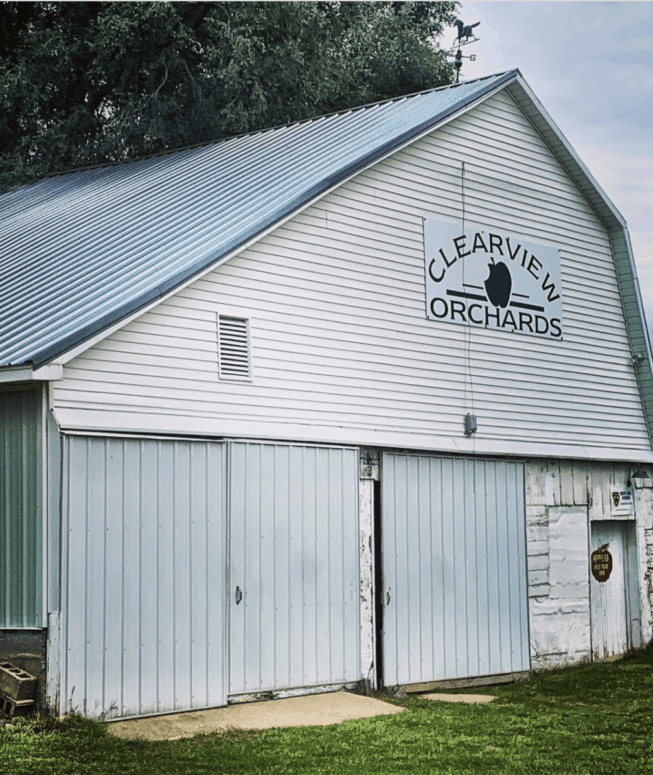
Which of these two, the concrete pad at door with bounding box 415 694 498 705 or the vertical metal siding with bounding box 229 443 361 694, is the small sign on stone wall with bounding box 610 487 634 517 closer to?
the concrete pad at door with bounding box 415 694 498 705

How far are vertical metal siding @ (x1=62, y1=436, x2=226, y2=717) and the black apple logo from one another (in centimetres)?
582

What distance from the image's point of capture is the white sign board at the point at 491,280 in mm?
16422

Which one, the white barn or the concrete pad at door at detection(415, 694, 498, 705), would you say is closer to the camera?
the white barn

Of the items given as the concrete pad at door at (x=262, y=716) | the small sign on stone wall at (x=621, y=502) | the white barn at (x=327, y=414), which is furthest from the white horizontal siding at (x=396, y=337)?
the concrete pad at door at (x=262, y=716)

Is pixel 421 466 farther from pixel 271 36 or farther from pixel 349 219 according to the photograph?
pixel 271 36

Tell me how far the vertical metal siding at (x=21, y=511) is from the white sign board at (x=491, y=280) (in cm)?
629

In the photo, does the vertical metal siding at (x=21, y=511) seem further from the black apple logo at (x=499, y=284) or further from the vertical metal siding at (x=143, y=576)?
the black apple logo at (x=499, y=284)

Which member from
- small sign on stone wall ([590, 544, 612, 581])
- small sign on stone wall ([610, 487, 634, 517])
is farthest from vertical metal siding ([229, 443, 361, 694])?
small sign on stone wall ([610, 487, 634, 517])

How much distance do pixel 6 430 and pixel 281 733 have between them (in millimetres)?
4087

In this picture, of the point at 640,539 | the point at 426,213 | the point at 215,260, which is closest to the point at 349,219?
the point at 426,213

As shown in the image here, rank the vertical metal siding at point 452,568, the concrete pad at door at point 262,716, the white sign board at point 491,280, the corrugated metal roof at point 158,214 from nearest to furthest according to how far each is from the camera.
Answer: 1. the concrete pad at door at point 262,716
2. the corrugated metal roof at point 158,214
3. the vertical metal siding at point 452,568
4. the white sign board at point 491,280

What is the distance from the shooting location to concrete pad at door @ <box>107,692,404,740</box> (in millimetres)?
11523

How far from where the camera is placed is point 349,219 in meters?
15.2

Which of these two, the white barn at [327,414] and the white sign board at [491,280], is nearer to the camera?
the white barn at [327,414]
